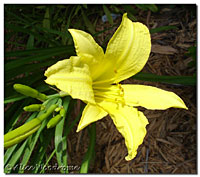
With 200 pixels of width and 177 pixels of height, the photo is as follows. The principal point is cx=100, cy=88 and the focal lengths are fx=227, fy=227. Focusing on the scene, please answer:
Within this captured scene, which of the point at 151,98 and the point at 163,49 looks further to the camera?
the point at 163,49

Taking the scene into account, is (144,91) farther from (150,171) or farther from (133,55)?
(150,171)

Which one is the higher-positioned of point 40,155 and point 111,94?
point 111,94

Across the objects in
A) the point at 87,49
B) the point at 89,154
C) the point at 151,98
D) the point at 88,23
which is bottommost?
the point at 89,154

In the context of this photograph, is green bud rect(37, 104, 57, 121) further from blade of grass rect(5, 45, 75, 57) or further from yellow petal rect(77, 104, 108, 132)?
blade of grass rect(5, 45, 75, 57)

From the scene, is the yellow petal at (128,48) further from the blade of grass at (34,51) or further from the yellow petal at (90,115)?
the blade of grass at (34,51)

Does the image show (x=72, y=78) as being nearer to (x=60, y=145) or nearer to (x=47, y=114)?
(x=47, y=114)

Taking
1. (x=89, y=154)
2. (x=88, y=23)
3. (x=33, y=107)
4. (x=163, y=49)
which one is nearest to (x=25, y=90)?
(x=33, y=107)

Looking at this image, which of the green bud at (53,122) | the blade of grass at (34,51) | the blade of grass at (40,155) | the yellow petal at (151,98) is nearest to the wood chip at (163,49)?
the blade of grass at (34,51)

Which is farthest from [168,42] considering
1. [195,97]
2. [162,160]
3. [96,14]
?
[162,160]
